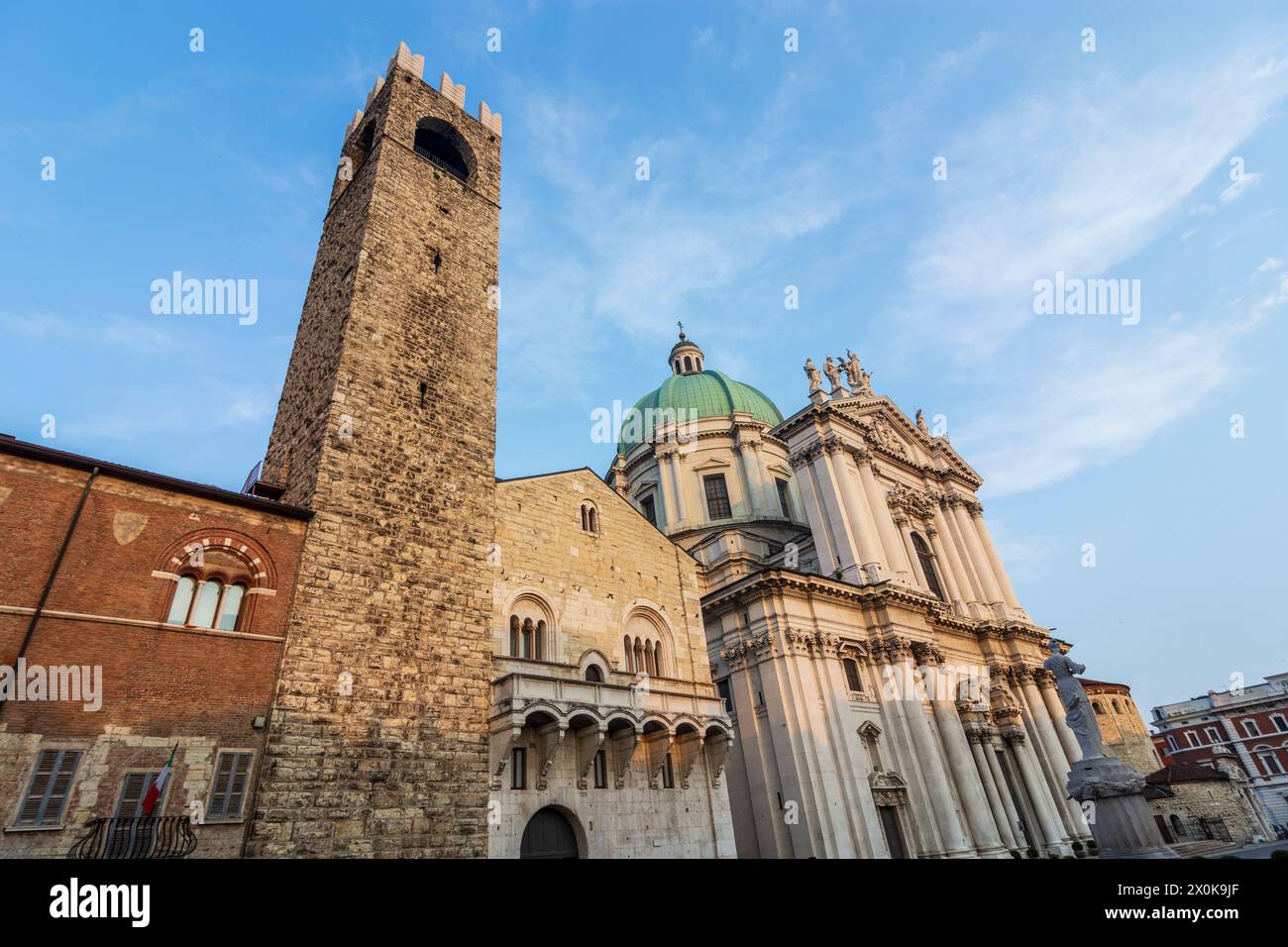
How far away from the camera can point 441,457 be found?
760 inches

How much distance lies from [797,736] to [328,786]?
19453mm

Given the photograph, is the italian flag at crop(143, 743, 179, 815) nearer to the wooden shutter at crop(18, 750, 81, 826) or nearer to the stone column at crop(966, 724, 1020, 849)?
the wooden shutter at crop(18, 750, 81, 826)

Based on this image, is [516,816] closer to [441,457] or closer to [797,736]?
[441,457]

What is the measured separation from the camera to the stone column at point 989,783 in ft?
106

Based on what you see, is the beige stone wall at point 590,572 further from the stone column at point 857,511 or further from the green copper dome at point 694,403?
the green copper dome at point 694,403

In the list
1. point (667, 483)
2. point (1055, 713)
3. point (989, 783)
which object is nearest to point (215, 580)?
point (667, 483)

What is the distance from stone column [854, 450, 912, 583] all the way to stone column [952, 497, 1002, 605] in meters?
7.47

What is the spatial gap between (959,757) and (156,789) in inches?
1237

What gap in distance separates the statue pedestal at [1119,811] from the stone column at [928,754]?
13488 millimetres

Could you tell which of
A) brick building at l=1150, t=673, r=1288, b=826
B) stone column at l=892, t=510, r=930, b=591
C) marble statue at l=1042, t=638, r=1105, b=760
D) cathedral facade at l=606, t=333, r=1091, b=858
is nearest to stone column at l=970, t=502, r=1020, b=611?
cathedral facade at l=606, t=333, r=1091, b=858

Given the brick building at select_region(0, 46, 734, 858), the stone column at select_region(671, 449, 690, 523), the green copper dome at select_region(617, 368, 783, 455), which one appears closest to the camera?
the brick building at select_region(0, 46, 734, 858)

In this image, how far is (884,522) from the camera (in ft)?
123

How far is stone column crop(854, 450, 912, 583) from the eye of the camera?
119ft

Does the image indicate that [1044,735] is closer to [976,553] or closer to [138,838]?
[976,553]
